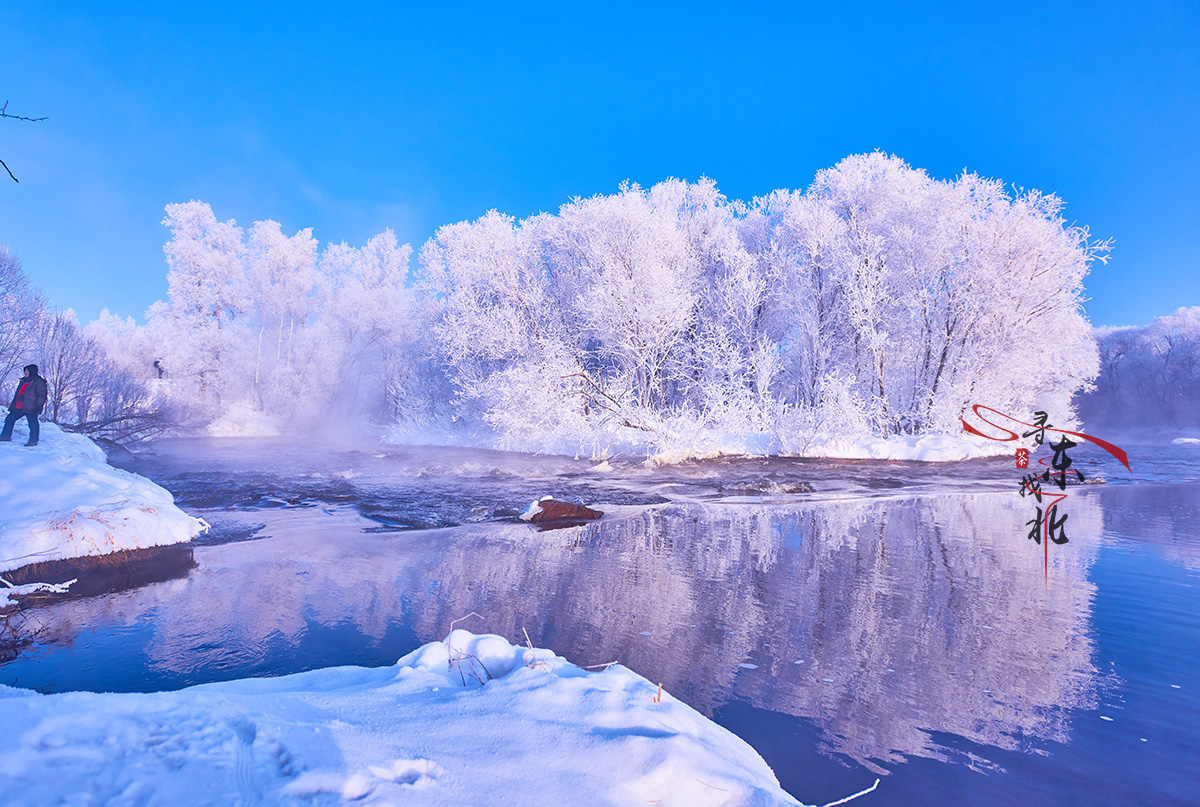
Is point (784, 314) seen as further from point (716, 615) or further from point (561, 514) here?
point (716, 615)

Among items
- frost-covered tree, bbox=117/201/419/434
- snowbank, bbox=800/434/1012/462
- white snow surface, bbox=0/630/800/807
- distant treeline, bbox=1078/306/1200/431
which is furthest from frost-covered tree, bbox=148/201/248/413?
distant treeline, bbox=1078/306/1200/431

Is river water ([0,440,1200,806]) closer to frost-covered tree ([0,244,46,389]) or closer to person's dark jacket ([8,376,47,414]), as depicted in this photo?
person's dark jacket ([8,376,47,414])

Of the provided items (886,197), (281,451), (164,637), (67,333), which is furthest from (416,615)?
(886,197)

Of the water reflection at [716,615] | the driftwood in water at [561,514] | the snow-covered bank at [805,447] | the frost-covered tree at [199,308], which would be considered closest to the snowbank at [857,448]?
the snow-covered bank at [805,447]

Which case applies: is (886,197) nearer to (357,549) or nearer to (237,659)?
(357,549)

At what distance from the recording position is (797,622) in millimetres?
5234

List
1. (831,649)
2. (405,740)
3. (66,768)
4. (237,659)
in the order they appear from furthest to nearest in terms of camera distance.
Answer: (831,649) → (237,659) → (405,740) → (66,768)

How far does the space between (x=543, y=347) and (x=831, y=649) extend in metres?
20.1

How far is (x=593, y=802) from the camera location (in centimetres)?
214

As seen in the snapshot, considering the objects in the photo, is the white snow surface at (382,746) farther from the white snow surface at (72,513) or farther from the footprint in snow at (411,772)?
the white snow surface at (72,513)

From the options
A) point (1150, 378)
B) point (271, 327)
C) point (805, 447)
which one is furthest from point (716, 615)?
point (1150, 378)

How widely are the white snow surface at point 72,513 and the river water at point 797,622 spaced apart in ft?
2.39

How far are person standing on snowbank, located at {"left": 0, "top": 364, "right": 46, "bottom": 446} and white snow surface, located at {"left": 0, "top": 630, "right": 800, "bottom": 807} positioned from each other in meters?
12.5

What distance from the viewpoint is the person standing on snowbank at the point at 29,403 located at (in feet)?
37.1
